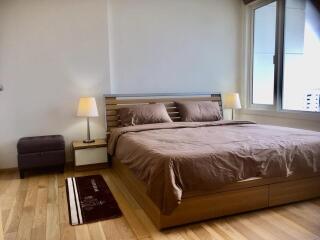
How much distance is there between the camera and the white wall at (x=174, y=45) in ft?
13.5

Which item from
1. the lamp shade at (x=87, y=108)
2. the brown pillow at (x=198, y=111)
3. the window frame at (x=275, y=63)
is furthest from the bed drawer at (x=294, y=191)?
the lamp shade at (x=87, y=108)

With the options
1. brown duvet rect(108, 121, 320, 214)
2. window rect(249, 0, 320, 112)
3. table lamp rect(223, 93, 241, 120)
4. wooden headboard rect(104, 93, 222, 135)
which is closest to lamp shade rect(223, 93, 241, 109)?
table lamp rect(223, 93, 241, 120)

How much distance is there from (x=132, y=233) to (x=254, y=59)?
12.1 feet

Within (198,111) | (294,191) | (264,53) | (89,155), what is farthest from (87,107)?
(264,53)

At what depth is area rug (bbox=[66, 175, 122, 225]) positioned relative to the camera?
2.32 meters

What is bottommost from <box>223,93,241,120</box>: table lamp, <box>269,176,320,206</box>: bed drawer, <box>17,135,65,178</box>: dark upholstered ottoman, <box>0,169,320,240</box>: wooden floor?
<box>0,169,320,240</box>: wooden floor

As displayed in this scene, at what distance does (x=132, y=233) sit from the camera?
2.05 meters

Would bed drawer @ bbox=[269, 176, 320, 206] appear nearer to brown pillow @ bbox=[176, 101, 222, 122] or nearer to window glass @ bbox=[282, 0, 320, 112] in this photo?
window glass @ bbox=[282, 0, 320, 112]

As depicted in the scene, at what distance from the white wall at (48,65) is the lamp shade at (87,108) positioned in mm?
266

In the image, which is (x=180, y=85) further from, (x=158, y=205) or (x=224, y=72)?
(x=158, y=205)

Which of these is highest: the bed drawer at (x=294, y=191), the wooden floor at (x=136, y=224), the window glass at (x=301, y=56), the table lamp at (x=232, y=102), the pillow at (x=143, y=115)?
the window glass at (x=301, y=56)

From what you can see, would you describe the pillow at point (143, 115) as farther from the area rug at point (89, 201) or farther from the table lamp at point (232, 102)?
the table lamp at point (232, 102)

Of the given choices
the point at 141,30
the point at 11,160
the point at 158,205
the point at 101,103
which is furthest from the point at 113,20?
the point at 158,205

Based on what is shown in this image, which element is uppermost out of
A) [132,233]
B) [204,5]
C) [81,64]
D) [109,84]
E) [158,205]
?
[204,5]
